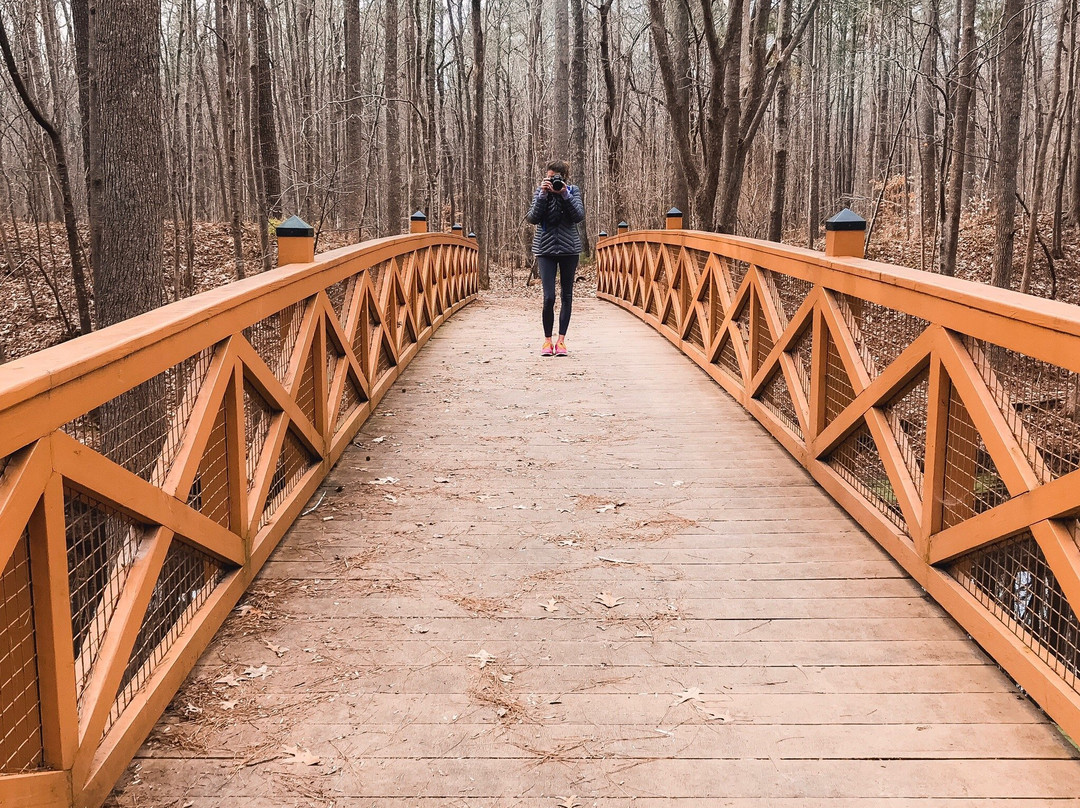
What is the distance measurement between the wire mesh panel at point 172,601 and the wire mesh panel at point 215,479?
0.17 meters

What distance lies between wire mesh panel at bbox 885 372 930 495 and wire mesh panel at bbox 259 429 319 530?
2660 mm

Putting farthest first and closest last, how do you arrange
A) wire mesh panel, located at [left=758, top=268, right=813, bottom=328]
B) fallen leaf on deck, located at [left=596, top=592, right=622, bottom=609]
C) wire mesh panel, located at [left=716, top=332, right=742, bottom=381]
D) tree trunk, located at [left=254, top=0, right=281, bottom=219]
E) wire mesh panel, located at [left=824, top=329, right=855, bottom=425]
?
tree trunk, located at [left=254, top=0, right=281, bottom=219] < wire mesh panel, located at [left=716, top=332, right=742, bottom=381] < wire mesh panel, located at [left=758, top=268, right=813, bottom=328] < wire mesh panel, located at [left=824, top=329, right=855, bottom=425] < fallen leaf on deck, located at [left=596, top=592, right=622, bottom=609]

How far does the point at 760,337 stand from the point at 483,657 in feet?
13.0

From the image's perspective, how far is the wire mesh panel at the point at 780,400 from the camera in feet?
18.9

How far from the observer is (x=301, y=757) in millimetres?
2627

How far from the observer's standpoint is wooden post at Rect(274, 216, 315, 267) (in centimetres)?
494

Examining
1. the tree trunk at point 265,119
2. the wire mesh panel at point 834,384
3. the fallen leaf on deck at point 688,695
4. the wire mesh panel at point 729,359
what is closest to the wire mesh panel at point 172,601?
the fallen leaf on deck at point 688,695

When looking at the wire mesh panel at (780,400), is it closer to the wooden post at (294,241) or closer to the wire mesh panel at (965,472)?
the wire mesh panel at (965,472)

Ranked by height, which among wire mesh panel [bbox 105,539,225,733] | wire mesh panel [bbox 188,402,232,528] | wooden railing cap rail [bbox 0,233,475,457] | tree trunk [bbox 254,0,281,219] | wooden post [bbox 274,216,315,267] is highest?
tree trunk [bbox 254,0,281,219]

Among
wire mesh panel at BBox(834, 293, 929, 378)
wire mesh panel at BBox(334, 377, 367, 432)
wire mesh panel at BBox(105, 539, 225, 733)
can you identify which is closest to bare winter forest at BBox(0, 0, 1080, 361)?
wire mesh panel at BBox(334, 377, 367, 432)

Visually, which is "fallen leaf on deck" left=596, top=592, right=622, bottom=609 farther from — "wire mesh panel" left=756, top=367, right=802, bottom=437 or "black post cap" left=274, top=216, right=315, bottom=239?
"black post cap" left=274, top=216, right=315, bottom=239

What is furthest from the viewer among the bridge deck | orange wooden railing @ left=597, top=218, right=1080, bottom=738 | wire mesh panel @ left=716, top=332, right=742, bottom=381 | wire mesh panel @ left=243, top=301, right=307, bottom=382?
wire mesh panel @ left=716, top=332, right=742, bottom=381

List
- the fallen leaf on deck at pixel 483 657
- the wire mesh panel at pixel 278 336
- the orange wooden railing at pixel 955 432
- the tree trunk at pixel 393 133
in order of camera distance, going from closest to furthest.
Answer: the orange wooden railing at pixel 955 432
the fallen leaf on deck at pixel 483 657
the wire mesh panel at pixel 278 336
the tree trunk at pixel 393 133

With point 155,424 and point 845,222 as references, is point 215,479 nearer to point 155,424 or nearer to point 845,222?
point 155,424
